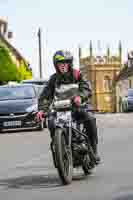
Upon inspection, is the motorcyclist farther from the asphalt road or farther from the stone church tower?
the stone church tower

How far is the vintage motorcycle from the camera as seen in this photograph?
933cm

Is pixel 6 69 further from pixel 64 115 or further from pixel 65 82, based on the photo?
pixel 64 115

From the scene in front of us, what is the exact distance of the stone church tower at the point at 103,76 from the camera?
18500 centimetres

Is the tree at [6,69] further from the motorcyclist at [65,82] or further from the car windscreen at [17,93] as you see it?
the motorcyclist at [65,82]

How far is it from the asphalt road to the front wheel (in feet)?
0.42

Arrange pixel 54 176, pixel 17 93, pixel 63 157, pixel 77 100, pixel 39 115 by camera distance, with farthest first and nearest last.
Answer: pixel 17 93, pixel 54 176, pixel 39 115, pixel 77 100, pixel 63 157

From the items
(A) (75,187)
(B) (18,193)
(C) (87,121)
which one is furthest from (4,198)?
(C) (87,121)

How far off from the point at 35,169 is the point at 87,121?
2.07 m

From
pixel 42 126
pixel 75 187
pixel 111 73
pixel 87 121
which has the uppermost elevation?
pixel 87 121

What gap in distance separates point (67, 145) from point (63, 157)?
237 mm

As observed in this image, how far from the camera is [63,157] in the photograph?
942 centimetres

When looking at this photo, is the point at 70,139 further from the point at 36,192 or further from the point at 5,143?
the point at 5,143

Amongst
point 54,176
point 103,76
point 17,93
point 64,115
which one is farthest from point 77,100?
point 103,76

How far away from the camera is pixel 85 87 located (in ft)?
32.6
